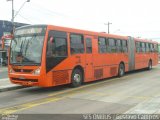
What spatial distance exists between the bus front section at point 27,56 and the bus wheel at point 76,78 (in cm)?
245

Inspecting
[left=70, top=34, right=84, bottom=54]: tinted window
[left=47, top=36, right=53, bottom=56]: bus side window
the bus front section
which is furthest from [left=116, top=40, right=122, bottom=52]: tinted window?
the bus front section

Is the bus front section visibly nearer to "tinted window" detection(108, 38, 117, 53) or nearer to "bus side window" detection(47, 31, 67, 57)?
"bus side window" detection(47, 31, 67, 57)

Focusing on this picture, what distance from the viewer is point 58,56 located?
1414 centimetres

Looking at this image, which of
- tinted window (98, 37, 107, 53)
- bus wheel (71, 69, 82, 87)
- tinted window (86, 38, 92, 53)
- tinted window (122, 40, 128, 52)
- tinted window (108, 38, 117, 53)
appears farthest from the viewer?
tinted window (122, 40, 128, 52)

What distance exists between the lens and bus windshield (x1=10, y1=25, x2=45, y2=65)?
13359 mm

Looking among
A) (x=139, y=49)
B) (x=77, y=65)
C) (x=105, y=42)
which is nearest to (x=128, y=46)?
(x=139, y=49)

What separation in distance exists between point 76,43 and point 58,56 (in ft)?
6.17

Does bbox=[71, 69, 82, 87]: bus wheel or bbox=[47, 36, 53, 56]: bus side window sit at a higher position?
bbox=[47, 36, 53, 56]: bus side window

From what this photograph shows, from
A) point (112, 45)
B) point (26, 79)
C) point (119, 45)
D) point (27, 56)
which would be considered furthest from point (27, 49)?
point (119, 45)

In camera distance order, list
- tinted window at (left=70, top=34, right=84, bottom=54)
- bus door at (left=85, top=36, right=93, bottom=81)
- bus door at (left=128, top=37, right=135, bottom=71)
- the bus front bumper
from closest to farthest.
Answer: the bus front bumper < tinted window at (left=70, top=34, right=84, bottom=54) < bus door at (left=85, top=36, right=93, bottom=81) < bus door at (left=128, top=37, right=135, bottom=71)

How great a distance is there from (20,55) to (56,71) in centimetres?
167

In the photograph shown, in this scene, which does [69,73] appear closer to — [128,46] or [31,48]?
[31,48]

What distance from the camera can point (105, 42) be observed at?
752 inches

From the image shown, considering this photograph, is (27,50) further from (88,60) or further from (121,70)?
(121,70)
